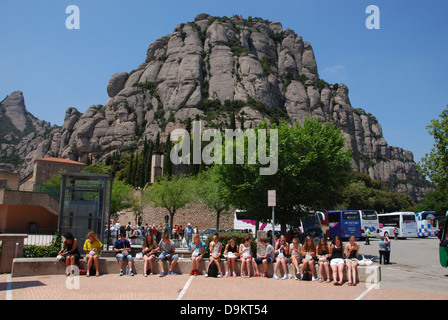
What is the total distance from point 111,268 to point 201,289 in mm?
3641

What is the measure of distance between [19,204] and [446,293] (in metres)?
28.6

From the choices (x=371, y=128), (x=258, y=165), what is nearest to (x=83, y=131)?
(x=258, y=165)

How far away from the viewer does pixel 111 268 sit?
10.8m

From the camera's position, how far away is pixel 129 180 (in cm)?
7819

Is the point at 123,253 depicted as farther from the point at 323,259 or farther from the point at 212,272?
the point at 323,259

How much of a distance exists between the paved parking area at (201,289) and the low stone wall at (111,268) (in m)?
0.31

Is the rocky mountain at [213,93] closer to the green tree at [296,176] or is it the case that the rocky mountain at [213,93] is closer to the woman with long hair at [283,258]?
the green tree at [296,176]

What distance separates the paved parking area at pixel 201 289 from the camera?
303 inches

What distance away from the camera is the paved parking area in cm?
771

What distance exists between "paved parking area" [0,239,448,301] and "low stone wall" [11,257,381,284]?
1.01ft

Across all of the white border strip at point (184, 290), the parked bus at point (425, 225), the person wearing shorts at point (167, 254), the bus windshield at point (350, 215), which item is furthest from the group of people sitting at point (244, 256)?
the parked bus at point (425, 225)

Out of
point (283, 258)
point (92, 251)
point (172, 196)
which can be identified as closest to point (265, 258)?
point (283, 258)

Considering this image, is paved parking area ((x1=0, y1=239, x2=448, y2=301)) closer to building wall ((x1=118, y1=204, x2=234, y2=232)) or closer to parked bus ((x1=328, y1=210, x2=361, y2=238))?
parked bus ((x1=328, y1=210, x2=361, y2=238))

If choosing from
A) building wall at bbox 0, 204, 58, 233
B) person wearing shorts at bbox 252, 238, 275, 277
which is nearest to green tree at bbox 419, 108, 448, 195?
person wearing shorts at bbox 252, 238, 275, 277
